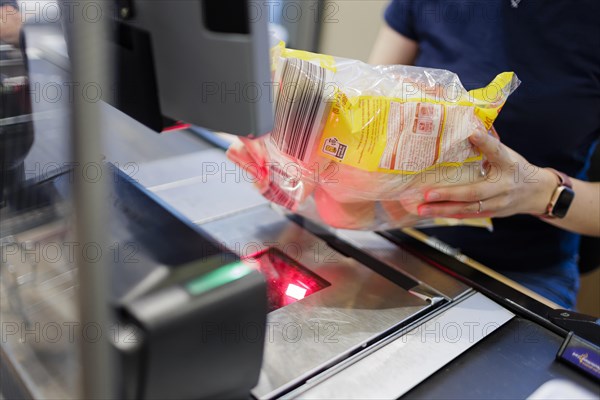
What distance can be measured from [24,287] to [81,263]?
1.00 ft

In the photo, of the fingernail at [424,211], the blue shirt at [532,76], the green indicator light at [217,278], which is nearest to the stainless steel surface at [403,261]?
the fingernail at [424,211]

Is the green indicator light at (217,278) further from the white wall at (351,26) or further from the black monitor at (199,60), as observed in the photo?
the white wall at (351,26)

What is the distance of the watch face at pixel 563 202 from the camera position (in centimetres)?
86

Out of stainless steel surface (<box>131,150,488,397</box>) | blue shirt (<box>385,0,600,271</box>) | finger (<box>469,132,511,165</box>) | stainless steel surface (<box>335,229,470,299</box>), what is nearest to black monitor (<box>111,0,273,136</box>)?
stainless steel surface (<box>131,150,488,397</box>)

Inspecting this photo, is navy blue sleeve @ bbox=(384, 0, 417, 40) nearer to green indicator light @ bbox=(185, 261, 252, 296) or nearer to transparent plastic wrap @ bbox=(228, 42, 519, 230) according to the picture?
transparent plastic wrap @ bbox=(228, 42, 519, 230)

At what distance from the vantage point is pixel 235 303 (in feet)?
1.51

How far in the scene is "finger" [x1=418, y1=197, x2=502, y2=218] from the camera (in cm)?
74

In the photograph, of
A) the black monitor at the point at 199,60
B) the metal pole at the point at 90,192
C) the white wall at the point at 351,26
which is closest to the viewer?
the metal pole at the point at 90,192

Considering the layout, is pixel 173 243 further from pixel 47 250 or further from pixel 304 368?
pixel 304 368

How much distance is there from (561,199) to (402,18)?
1.77ft

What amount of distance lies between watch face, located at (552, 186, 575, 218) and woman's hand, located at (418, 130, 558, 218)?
16 millimetres

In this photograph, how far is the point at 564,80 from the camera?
0.94 metres

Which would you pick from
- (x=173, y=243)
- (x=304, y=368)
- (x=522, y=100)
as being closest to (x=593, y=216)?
(x=522, y=100)

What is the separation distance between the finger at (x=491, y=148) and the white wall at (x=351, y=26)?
4.72ft
